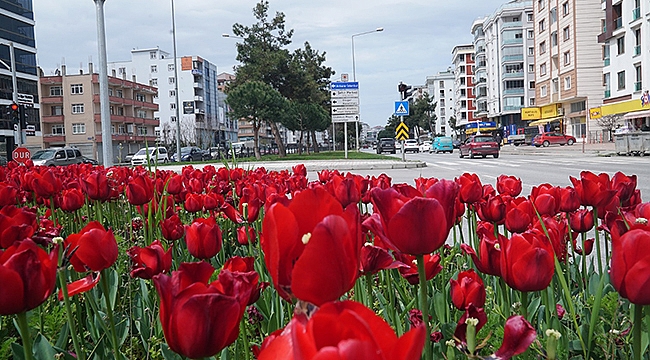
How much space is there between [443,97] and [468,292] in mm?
144669

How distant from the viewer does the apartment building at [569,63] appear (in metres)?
51.9

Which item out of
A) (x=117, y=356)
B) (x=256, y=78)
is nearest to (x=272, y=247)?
(x=117, y=356)

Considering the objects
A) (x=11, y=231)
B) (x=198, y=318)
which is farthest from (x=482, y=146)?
(x=198, y=318)

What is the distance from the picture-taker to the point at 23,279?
1011 mm

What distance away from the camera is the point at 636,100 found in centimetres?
4181

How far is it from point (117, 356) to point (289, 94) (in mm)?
45274

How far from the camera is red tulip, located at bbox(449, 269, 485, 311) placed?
58.6 inches

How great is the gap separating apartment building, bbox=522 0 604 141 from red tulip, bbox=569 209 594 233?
52.9 m

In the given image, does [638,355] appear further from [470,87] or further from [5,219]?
[470,87]

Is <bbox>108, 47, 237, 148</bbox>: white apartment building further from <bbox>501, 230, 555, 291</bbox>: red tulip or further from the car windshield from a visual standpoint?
<bbox>501, 230, 555, 291</bbox>: red tulip

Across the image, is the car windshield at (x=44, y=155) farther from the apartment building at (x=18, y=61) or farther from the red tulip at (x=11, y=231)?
the red tulip at (x=11, y=231)

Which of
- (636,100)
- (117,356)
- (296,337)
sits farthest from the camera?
(636,100)

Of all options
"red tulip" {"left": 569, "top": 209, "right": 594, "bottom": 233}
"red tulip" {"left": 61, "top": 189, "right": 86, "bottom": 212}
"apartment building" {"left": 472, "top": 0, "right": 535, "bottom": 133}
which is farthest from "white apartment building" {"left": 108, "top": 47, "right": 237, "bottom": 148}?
"red tulip" {"left": 569, "top": 209, "right": 594, "bottom": 233}

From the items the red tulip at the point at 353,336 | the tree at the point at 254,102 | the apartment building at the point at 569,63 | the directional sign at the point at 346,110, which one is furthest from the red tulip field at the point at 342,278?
the apartment building at the point at 569,63
